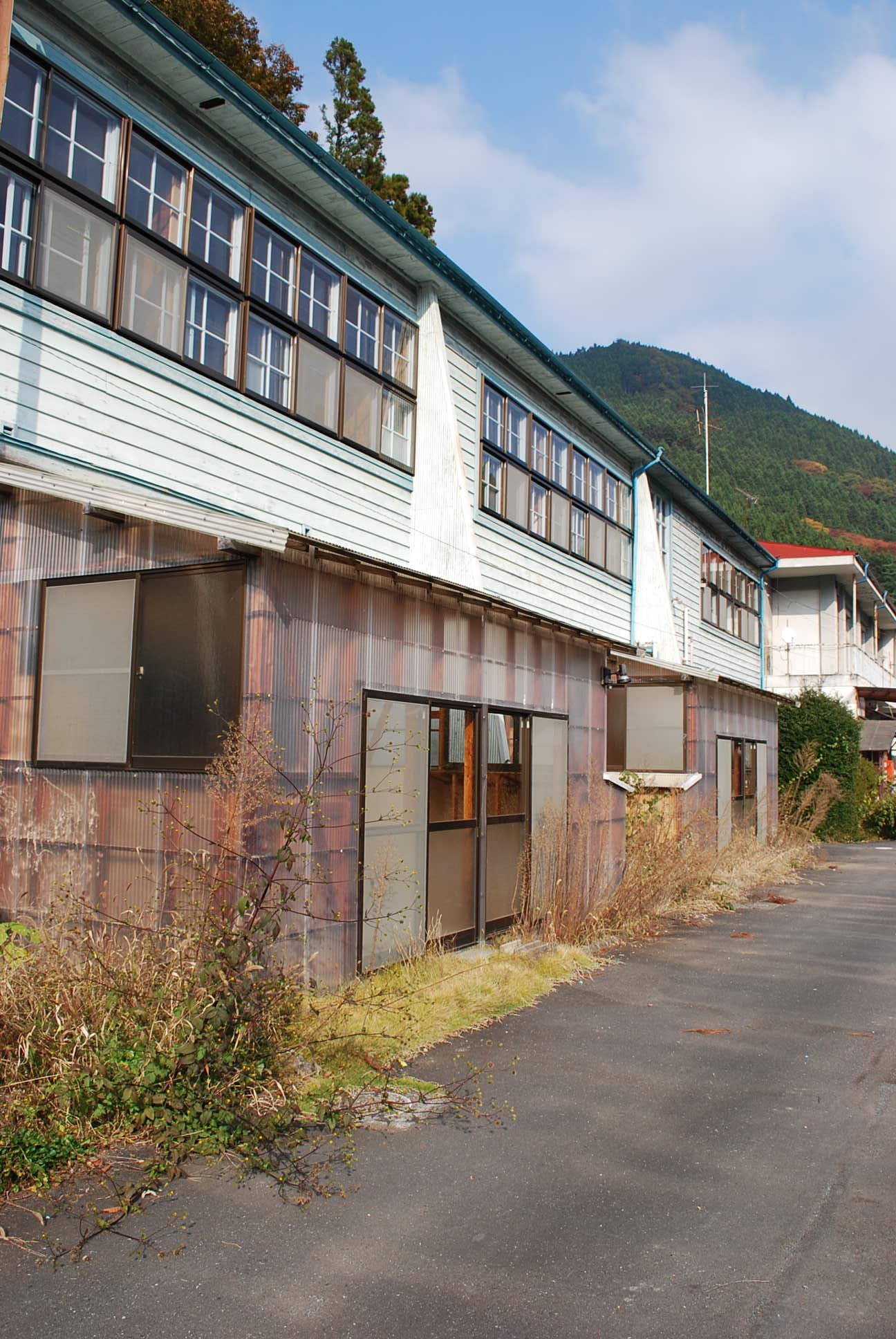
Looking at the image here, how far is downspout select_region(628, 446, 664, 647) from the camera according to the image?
17422 mm

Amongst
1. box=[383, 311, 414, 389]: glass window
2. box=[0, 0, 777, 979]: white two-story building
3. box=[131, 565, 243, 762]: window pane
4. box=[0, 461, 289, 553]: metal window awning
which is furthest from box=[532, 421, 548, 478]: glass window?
box=[0, 461, 289, 553]: metal window awning

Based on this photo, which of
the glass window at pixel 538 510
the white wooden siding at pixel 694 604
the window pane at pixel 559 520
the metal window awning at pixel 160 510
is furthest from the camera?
the white wooden siding at pixel 694 604

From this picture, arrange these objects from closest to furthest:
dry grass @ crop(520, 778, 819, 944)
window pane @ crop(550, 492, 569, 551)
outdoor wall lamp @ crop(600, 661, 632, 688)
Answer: dry grass @ crop(520, 778, 819, 944), outdoor wall lamp @ crop(600, 661, 632, 688), window pane @ crop(550, 492, 569, 551)

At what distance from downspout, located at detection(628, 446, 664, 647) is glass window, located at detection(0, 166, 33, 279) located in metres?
11.8

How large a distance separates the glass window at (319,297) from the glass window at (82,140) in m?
2.22

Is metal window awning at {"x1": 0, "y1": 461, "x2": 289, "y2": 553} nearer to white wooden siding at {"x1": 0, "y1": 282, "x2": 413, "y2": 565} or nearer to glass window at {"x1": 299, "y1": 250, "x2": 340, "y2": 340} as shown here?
white wooden siding at {"x1": 0, "y1": 282, "x2": 413, "y2": 565}

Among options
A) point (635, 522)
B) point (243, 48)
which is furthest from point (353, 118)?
point (635, 522)

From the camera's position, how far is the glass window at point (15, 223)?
7.18 meters

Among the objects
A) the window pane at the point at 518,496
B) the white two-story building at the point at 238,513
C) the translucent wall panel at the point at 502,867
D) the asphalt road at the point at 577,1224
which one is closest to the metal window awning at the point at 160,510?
the white two-story building at the point at 238,513

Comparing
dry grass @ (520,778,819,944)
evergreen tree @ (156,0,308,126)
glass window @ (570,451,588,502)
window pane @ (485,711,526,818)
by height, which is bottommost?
dry grass @ (520,778,819,944)

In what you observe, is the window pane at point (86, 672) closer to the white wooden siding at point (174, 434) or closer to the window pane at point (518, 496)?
the white wooden siding at point (174, 434)

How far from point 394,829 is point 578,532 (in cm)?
895

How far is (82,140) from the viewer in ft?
25.4

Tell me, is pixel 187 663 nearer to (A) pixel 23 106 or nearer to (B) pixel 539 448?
(A) pixel 23 106
